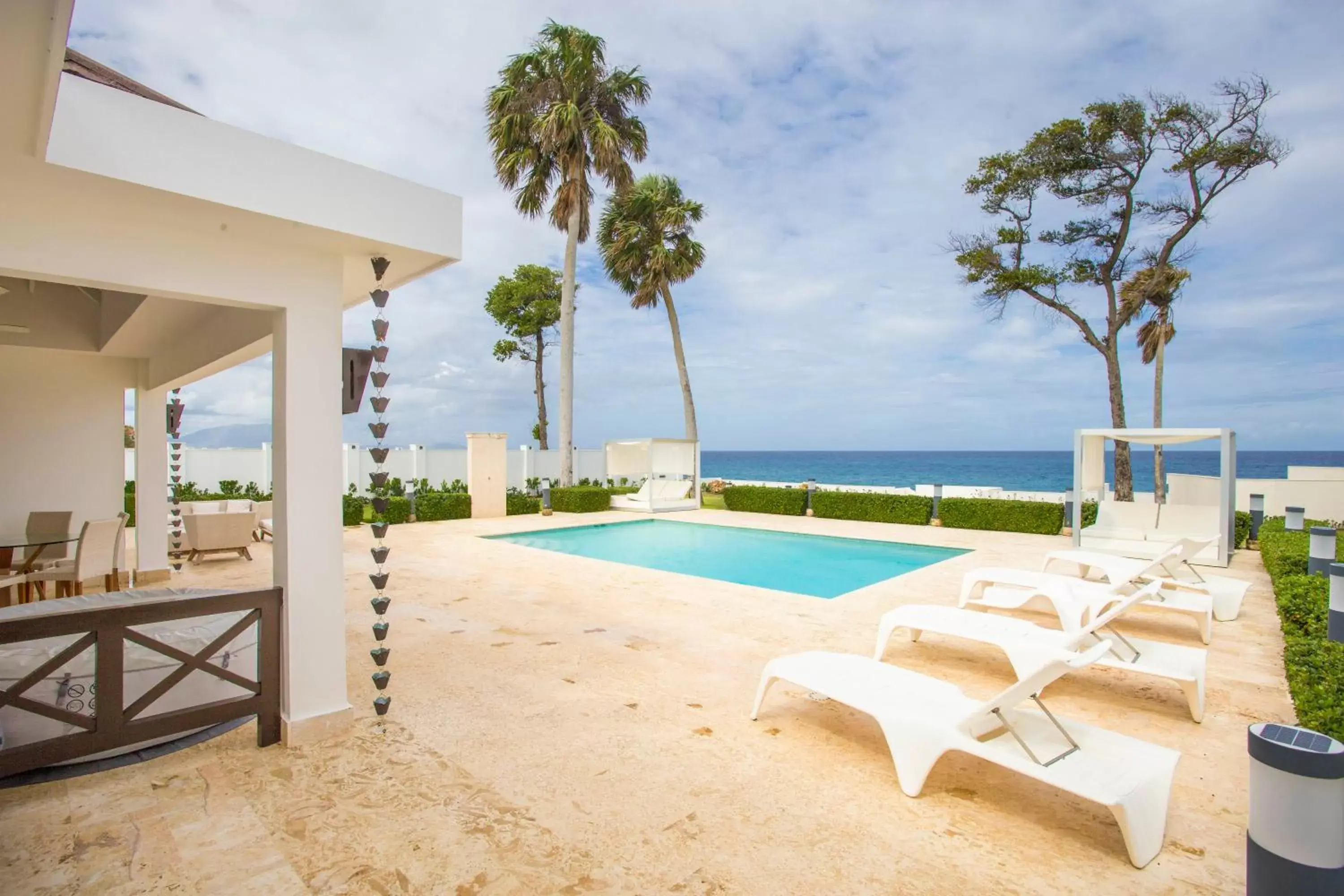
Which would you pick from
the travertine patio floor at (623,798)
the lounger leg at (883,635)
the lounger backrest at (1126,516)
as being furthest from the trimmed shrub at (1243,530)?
the lounger leg at (883,635)

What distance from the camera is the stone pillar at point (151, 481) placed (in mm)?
7426

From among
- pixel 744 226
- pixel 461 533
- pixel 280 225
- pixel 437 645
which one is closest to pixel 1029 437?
pixel 744 226

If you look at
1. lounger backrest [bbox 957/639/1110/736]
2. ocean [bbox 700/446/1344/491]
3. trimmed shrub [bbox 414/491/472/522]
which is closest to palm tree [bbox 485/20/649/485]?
trimmed shrub [bbox 414/491/472/522]

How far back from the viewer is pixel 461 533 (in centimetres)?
1251

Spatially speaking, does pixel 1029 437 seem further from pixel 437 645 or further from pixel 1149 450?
pixel 437 645

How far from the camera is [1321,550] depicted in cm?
654

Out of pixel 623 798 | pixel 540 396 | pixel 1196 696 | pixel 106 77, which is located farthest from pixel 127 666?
pixel 540 396

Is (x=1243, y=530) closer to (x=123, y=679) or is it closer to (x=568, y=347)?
(x=568, y=347)

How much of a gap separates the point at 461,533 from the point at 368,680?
825 cm

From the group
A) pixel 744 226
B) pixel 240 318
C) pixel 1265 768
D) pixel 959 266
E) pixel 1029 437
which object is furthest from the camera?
pixel 1029 437

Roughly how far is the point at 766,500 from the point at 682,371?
5.41 metres

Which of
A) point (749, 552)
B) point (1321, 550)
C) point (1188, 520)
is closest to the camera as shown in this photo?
point (1321, 550)

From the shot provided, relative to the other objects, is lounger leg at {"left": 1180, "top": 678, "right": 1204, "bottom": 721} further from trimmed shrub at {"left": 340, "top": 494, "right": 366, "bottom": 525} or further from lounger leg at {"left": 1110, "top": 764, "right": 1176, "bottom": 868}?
trimmed shrub at {"left": 340, "top": 494, "right": 366, "bottom": 525}

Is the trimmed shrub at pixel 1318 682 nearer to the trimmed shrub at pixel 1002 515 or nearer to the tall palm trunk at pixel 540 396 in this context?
the trimmed shrub at pixel 1002 515
